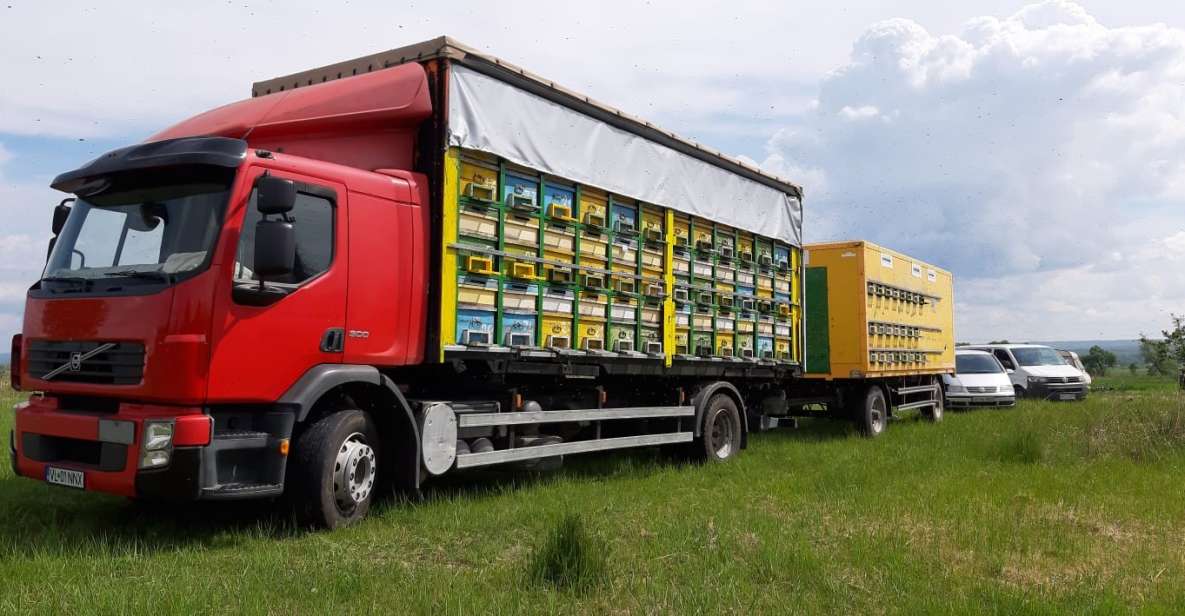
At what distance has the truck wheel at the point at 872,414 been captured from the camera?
14031 millimetres

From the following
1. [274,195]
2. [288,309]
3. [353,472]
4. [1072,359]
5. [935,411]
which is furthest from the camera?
[1072,359]

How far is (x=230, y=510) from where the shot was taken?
7.11m

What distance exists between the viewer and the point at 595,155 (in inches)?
340

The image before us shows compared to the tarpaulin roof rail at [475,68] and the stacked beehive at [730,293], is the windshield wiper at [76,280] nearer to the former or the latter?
the tarpaulin roof rail at [475,68]

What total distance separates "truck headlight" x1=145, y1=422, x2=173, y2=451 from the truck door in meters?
0.32

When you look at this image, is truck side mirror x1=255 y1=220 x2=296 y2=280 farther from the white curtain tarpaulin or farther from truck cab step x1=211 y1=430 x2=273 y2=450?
the white curtain tarpaulin

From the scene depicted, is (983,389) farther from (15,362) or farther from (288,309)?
(15,362)

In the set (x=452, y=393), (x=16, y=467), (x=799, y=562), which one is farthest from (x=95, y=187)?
(x=799, y=562)

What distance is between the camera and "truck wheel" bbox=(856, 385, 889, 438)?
1403cm

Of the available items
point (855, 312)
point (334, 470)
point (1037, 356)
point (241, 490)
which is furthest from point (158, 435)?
point (1037, 356)

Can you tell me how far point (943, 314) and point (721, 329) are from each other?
9.53 meters

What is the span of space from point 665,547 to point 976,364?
53.9ft

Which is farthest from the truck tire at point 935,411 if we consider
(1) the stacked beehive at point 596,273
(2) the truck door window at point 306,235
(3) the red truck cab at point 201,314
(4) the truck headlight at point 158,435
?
(4) the truck headlight at point 158,435

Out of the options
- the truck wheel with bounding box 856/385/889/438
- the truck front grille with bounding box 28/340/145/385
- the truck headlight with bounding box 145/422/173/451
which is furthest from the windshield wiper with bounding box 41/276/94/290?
the truck wheel with bounding box 856/385/889/438
